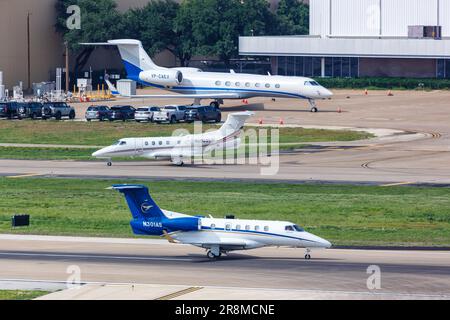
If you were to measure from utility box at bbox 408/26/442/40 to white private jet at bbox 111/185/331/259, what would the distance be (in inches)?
3613

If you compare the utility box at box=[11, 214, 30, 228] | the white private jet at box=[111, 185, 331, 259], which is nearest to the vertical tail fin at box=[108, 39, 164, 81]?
the utility box at box=[11, 214, 30, 228]

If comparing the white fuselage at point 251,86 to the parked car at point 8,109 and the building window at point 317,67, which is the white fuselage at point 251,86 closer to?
the parked car at point 8,109

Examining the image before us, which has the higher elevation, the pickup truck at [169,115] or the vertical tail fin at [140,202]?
the pickup truck at [169,115]

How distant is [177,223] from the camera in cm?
4541

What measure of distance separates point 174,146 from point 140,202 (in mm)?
27612

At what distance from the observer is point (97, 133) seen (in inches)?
3548

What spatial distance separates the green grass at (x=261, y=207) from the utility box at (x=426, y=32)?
7290 cm

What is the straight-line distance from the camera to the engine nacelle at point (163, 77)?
105750mm

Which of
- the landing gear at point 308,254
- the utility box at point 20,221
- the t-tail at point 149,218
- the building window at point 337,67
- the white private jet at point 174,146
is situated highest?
the building window at point 337,67

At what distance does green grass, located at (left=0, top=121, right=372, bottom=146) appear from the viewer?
285 ft

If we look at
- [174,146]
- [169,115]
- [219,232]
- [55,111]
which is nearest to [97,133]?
[169,115]

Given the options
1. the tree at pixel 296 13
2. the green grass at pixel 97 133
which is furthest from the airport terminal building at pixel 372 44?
the green grass at pixel 97 133

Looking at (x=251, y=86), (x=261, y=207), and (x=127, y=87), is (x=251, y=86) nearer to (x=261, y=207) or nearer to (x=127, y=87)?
(x=127, y=87)

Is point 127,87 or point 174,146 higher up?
point 127,87
